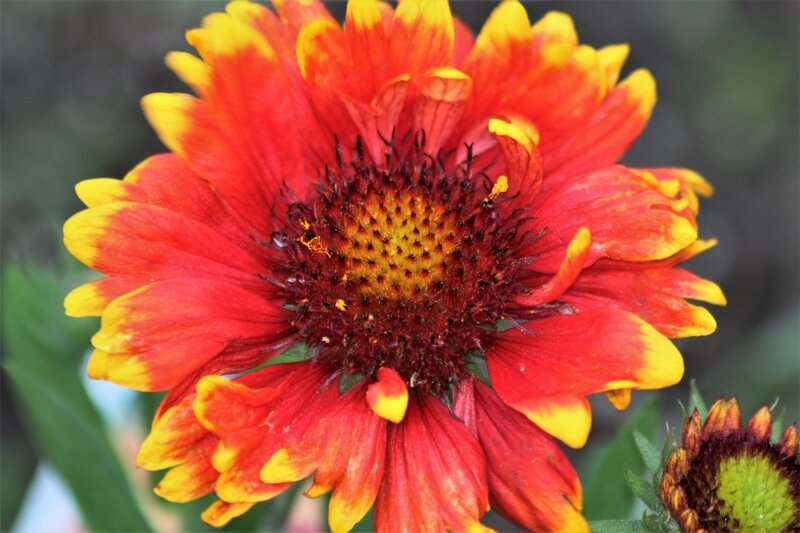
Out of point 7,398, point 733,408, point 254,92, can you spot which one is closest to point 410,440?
point 733,408

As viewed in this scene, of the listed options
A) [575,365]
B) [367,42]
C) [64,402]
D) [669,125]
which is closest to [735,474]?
[575,365]

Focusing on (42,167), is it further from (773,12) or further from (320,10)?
(773,12)

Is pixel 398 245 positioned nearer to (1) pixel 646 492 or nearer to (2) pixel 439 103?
(2) pixel 439 103

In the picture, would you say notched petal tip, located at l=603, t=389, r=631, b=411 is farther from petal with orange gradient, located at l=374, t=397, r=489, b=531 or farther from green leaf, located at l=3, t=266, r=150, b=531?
green leaf, located at l=3, t=266, r=150, b=531

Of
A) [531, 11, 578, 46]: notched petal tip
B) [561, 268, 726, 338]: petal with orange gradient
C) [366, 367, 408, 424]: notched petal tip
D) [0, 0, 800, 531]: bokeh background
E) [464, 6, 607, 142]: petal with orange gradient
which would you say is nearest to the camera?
[366, 367, 408, 424]: notched petal tip

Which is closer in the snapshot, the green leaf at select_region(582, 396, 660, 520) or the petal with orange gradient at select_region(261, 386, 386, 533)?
the petal with orange gradient at select_region(261, 386, 386, 533)

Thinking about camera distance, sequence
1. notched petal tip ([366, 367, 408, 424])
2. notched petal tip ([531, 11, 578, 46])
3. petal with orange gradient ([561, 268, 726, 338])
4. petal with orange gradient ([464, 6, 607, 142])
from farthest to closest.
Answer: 1. notched petal tip ([531, 11, 578, 46])
2. petal with orange gradient ([464, 6, 607, 142])
3. petal with orange gradient ([561, 268, 726, 338])
4. notched petal tip ([366, 367, 408, 424])

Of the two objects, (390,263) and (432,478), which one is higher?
(390,263)

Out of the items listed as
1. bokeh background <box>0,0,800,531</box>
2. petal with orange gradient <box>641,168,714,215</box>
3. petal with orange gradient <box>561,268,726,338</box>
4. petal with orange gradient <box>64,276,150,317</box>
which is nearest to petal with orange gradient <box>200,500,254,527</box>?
petal with orange gradient <box>64,276,150,317</box>
